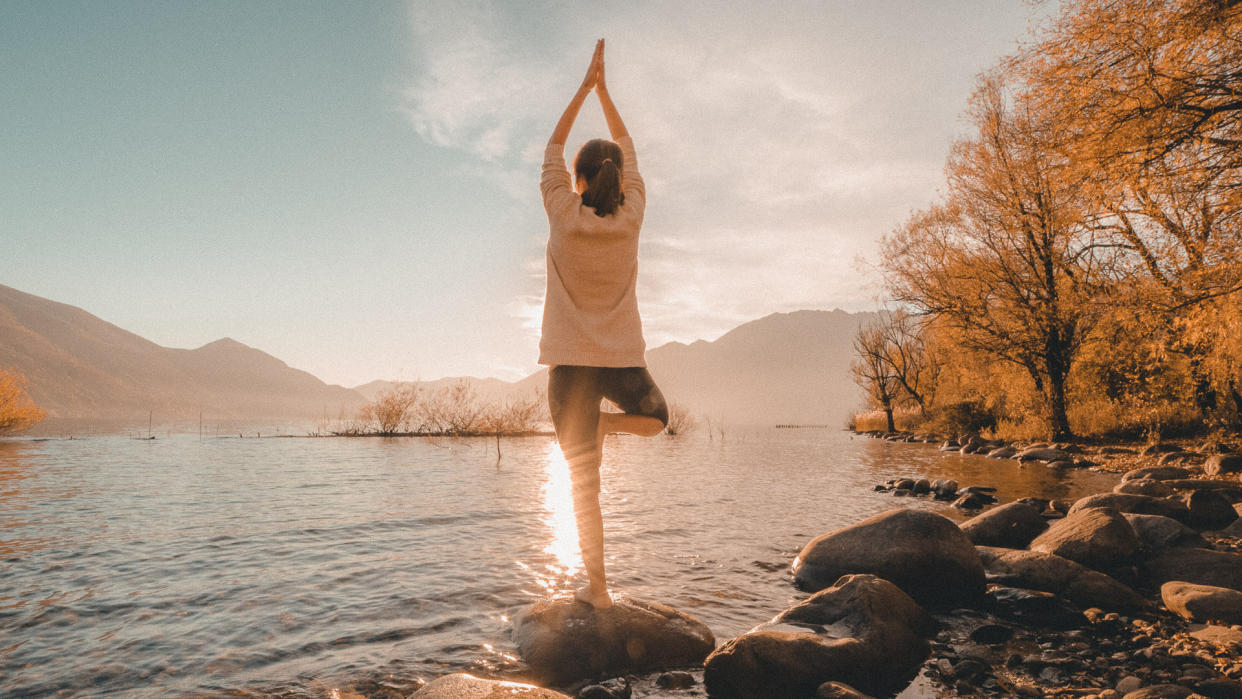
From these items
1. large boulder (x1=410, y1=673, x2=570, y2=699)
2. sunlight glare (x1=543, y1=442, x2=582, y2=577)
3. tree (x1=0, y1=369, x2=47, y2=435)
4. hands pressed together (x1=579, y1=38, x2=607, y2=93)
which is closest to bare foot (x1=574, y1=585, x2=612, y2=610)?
sunlight glare (x1=543, y1=442, x2=582, y2=577)

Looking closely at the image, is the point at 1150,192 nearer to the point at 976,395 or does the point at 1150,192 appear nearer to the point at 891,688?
the point at 891,688

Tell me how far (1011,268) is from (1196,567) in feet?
54.4

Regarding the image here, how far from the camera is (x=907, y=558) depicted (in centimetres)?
523

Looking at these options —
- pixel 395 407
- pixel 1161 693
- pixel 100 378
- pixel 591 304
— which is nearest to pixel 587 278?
pixel 591 304

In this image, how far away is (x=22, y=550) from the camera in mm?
6348

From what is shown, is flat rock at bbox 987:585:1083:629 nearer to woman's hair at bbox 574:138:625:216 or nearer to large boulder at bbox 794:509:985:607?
large boulder at bbox 794:509:985:607

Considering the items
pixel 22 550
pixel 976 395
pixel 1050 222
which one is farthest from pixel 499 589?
pixel 976 395

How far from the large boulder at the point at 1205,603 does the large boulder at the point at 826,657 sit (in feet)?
6.84

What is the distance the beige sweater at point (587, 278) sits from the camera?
3.12 metres

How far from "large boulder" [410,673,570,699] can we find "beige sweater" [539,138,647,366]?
1.57 m

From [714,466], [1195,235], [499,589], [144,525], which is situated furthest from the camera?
[714,466]

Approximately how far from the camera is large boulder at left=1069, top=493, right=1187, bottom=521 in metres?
7.15

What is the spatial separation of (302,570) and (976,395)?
30.0 metres

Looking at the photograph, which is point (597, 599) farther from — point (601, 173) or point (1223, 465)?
point (1223, 465)
